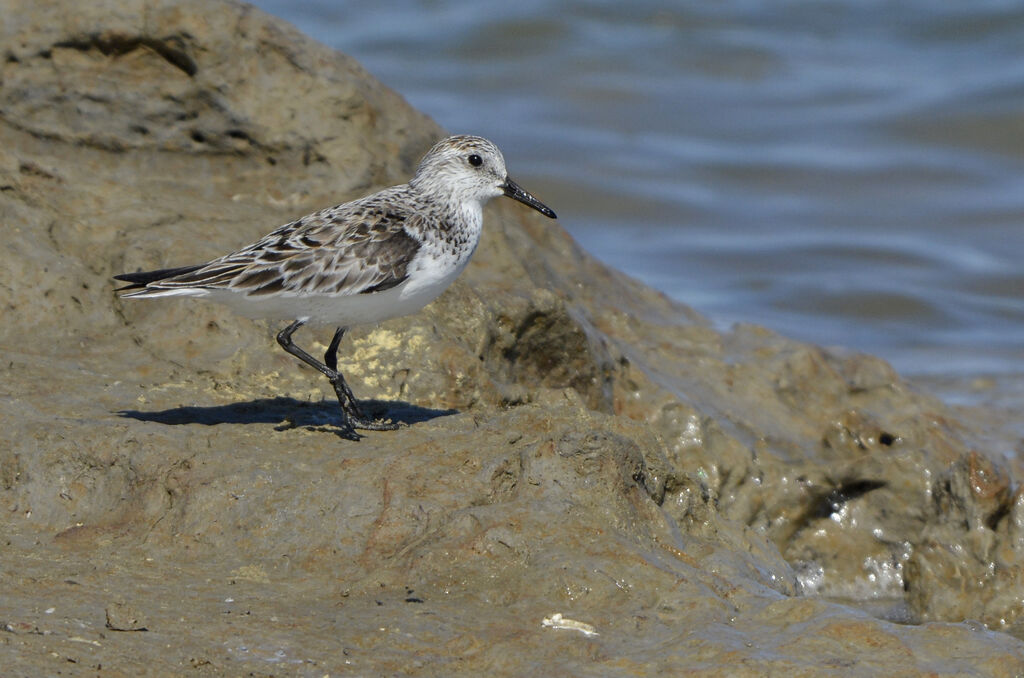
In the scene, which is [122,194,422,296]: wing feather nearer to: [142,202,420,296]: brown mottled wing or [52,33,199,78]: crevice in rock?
[142,202,420,296]: brown mottled wing

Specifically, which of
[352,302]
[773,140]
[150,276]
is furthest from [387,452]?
[773,140]

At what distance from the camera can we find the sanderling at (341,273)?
6.71 meters

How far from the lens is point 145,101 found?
28.9ft

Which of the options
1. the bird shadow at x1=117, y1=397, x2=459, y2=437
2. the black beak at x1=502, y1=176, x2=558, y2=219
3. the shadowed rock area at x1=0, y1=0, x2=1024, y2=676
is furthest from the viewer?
the black beak at x1=502, y1=176, x2=558, y2=219

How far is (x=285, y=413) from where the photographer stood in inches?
275

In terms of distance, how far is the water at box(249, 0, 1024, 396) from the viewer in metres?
15.9

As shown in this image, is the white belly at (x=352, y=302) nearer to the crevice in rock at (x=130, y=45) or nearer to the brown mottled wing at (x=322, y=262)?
the brown mottled wing at (x=322, y=262)

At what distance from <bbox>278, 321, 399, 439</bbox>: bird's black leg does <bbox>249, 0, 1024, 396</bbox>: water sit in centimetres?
836

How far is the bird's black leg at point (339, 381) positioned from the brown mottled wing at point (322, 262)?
0.30 meters

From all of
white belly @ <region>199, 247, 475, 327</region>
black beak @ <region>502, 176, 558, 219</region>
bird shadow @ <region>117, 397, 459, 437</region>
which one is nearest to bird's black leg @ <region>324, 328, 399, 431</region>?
bird shadow @ <region>117, 397, 459, 437</region>

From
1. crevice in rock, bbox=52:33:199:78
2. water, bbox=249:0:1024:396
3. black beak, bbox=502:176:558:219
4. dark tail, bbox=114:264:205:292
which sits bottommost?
dark tail, bbox=114:264:205:292

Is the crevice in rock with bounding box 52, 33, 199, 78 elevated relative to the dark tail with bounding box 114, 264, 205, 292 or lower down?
elevated

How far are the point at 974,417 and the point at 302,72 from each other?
6708mm

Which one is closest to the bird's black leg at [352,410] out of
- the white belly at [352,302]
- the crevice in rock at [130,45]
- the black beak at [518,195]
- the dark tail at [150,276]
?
the white belly at [352,302]
